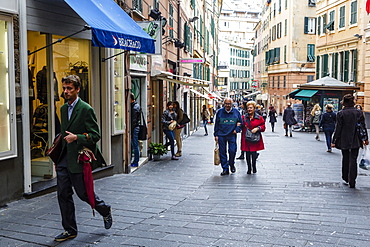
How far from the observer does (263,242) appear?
5422mm

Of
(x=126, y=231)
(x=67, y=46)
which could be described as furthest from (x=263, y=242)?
(x=67, y=46)

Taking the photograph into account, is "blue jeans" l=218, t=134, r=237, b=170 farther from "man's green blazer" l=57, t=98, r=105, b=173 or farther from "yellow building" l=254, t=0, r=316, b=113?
"yellow building" l=254, t=0, r=316, b=113

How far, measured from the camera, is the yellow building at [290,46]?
163ft

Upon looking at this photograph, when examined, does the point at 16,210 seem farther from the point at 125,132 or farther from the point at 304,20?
the point at 304,20

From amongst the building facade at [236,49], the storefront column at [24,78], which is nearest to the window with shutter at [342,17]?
the storefront column at [24,78]

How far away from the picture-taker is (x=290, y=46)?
5019cm

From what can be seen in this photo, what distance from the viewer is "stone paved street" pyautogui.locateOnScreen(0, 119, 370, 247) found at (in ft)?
18.2

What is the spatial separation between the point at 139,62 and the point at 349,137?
6.11 metres

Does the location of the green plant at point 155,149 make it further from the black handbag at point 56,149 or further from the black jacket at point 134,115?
the black handbag at point 56,149

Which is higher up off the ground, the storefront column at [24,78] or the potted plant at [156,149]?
the storefront column at [24,78]

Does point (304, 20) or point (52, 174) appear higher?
point (304, 20)

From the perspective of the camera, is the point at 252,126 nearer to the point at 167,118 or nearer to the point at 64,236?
the point at 167,118

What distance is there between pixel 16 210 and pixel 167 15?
12.8 m

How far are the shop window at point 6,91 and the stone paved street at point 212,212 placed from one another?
0.91 m
